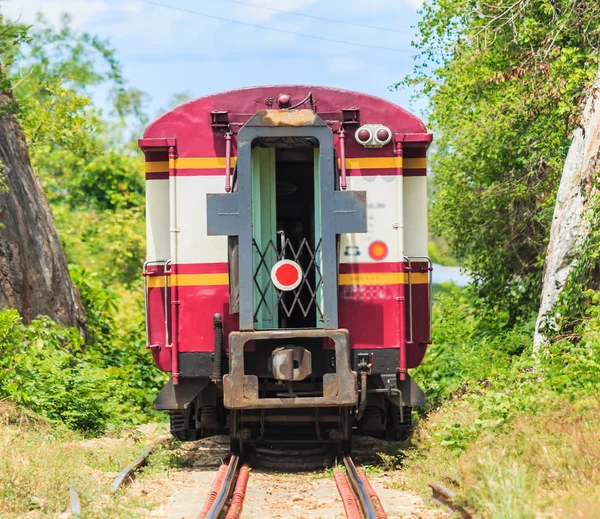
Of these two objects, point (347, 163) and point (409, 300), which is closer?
point (347, 163)

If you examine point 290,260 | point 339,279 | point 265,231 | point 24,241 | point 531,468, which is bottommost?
point 531,468

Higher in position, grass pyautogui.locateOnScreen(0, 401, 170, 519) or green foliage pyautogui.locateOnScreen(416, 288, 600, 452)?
green foliage pyautogui.locateOnScreen(416, 288, 600, 452)

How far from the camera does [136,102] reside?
2522 inches

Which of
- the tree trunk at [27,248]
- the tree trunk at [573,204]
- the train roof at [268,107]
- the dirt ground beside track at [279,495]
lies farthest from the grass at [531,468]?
the tree trunk at [27,248]

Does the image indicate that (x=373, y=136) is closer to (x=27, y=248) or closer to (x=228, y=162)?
(x=228, y=162)

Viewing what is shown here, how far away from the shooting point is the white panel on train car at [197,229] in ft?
33.4

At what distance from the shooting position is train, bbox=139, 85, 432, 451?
971 centimetres

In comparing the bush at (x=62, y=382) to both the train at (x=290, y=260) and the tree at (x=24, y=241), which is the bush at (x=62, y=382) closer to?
the tree at (x=24, y=241)

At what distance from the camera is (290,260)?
32.6ft

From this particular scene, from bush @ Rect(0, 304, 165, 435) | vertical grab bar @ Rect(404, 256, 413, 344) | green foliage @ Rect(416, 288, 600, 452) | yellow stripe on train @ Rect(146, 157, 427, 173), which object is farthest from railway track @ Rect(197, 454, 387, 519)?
bush @ Rect(0, 304, 165, 435)

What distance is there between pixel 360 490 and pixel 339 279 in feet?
8.08

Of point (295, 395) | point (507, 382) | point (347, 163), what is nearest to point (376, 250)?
point (347, 163)

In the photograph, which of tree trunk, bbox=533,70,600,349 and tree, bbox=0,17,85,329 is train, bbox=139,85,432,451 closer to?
tree trunk, bbox=533,70,600,349

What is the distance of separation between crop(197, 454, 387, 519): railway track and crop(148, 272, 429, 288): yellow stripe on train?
1.87 meters
